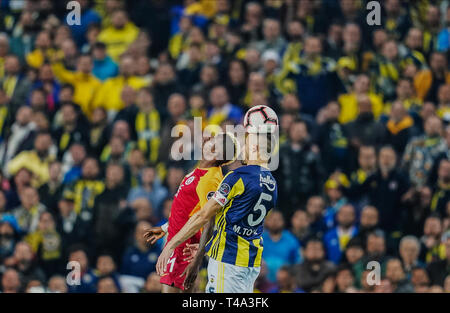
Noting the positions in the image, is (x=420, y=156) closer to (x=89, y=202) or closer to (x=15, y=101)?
(x=89, y=202)

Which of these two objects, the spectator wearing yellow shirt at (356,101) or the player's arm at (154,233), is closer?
the player's arm at (154,233)

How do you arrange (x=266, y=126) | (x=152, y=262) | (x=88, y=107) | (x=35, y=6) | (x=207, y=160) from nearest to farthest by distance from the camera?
(x=266, y=126) < (x=207, y=160) < (x=152, y=262) < (x=88, y=107) < (x=35, y=6)

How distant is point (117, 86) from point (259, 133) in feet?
24.6

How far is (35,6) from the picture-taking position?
16.4 meters

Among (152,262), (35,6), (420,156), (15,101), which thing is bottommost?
(152,262)

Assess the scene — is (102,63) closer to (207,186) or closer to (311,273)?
(311,273)

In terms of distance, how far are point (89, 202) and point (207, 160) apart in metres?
5.26

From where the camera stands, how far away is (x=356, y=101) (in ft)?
45.3

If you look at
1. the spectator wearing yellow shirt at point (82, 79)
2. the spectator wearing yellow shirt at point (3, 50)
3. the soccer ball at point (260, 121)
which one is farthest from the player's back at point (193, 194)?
the spectator wearing yellow shirt at point (3, 50)

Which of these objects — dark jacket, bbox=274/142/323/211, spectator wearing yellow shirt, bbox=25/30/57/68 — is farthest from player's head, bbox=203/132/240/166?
spectator wearing yellow shirt, bbox=25/30/57/68

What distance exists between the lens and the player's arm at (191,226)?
7648 millimetres

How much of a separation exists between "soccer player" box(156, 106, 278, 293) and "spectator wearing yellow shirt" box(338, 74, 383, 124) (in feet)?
19.4

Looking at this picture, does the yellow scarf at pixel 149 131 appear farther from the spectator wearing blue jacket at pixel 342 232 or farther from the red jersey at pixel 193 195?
the red jersey at pixel 193 195
